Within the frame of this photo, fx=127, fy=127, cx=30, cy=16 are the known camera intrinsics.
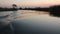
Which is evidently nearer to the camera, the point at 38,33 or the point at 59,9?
the point at 38,33

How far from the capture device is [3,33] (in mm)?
12023

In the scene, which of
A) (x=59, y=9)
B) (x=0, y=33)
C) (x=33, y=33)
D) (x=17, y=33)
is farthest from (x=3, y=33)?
(x=59, y=9)

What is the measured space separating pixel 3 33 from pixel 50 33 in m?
4.55

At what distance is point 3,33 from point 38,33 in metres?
3.42

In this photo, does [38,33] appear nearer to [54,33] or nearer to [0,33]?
[54,33]

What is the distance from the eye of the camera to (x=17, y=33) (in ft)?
40.2

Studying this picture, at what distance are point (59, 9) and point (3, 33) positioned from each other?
54378mm

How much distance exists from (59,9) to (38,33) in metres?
52.8

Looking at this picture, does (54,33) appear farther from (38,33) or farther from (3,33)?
(3,33)

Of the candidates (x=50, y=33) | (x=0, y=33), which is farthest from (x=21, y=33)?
(x=50, y=33)

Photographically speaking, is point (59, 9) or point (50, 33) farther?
point (59, 9)

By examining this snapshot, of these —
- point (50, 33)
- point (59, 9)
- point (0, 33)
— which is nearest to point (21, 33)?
point (0, 33)

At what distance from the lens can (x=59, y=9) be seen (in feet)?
208

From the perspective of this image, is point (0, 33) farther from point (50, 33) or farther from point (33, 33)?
point (50, 33)
